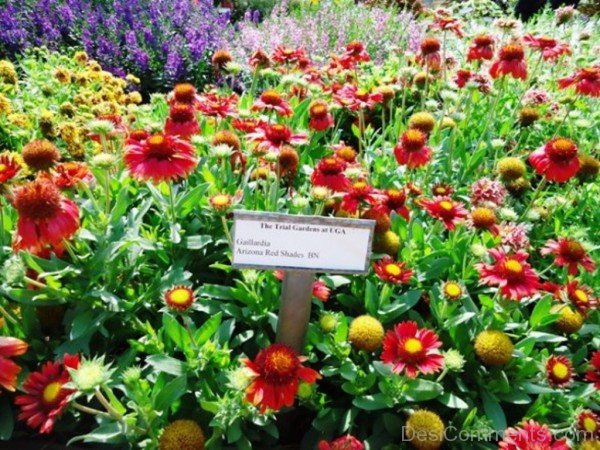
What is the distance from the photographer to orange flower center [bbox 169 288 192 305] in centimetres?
122

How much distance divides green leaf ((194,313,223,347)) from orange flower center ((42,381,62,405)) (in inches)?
13.3

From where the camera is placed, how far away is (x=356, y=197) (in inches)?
62.0

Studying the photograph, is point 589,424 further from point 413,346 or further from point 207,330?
point 207,330

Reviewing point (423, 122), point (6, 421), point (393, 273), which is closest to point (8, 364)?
point (6, 421)

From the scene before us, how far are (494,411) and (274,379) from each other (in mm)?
634

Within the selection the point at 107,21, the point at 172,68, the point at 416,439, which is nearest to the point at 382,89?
the point at 416,439

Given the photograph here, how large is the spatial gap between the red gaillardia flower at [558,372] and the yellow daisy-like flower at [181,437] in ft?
2.91

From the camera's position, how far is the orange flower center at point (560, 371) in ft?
4.59

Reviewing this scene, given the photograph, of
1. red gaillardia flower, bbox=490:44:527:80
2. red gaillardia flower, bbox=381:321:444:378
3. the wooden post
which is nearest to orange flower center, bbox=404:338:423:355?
red gaillardia flower, bbox=381:321:444:378

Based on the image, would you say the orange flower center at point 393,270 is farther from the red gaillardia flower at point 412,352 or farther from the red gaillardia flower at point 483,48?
the red gaillardia flower at point 483,48

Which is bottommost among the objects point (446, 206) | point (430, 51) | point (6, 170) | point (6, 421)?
point (6, 421)

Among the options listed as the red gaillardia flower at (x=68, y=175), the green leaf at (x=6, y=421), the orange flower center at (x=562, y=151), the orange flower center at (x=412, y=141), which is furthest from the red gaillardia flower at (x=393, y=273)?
the green leaf at (x=6, y=421)

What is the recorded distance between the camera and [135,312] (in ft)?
5.10

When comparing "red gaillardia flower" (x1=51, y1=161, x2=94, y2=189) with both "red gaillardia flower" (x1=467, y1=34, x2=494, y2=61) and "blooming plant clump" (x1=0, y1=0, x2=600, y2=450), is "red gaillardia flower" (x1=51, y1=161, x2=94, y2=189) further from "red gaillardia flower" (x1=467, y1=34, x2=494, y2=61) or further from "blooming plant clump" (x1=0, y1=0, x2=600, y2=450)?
"red gaillardia flower" (x1=467, y1=34, x2=494, y2=61)
